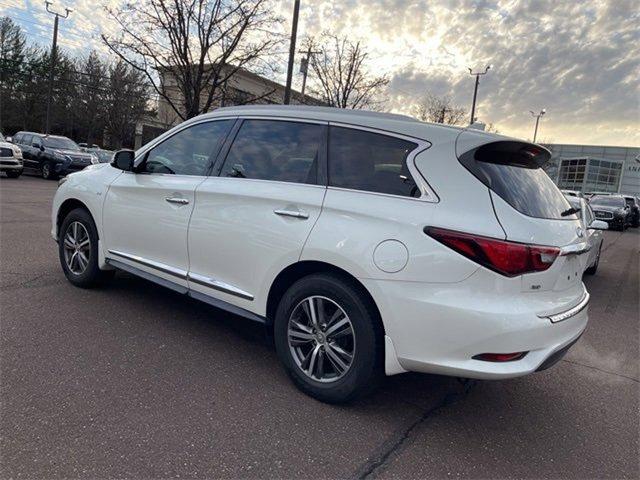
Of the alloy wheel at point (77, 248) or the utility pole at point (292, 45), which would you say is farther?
the utility pole at point (292, 45)

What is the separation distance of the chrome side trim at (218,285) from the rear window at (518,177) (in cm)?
173

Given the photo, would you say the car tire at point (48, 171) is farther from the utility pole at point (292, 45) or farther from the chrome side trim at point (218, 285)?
the chrome side trim at point (218, 285)

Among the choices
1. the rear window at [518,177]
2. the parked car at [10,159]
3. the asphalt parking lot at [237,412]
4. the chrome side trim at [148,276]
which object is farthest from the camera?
the parked car at [10,159]

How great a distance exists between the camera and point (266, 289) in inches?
126

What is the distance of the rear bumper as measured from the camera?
8.01ft

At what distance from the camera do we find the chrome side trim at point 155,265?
377cm

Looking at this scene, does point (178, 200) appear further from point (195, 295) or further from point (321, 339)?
point (321, 339)

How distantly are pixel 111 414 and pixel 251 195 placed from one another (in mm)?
1610

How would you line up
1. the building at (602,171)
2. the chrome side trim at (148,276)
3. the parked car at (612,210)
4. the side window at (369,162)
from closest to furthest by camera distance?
the side window at (369,162), the chrome side trim at (148,276), the parked car at (612,210), the building at (602,171)

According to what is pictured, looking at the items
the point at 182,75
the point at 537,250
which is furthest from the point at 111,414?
the point at 182,75

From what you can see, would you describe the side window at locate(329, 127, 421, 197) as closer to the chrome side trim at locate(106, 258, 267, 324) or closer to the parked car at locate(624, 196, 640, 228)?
the chrome side trim at locate(106, 258, 267, 324)

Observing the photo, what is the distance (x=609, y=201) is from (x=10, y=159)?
27.2 metres

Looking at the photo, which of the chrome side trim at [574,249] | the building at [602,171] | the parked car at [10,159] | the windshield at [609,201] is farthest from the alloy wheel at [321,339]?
the building at [602,171]

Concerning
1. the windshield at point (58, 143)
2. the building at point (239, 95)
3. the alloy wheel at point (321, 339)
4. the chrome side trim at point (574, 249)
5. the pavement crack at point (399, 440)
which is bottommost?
the pavement crack at point (399, 440)
